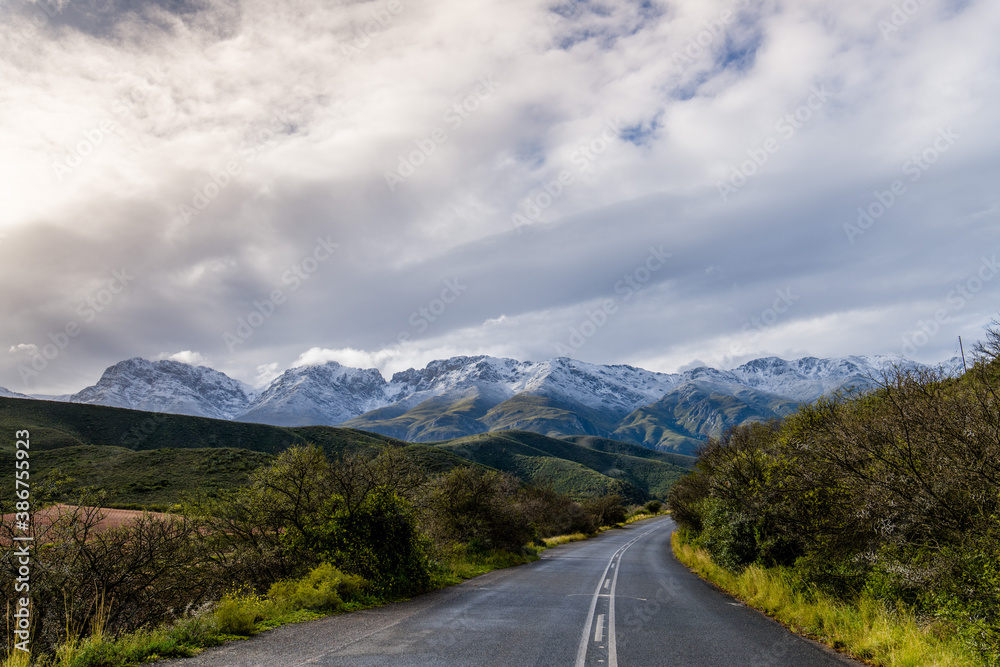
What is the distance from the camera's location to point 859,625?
369 inches

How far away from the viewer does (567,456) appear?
19525 centimetres

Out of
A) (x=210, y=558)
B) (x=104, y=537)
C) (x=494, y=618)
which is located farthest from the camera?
(x=210, y=558)

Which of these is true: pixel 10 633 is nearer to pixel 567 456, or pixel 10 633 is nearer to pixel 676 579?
pixel 676 579

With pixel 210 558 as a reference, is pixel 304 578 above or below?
below

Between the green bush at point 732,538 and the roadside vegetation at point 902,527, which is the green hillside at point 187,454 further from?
the roadside vegetation at point 902,527

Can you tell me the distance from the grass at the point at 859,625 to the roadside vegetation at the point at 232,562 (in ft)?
31.0

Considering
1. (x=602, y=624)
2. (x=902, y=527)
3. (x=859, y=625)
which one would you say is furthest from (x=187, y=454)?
(x=902, y=527)

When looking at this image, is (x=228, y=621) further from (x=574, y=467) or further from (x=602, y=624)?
(x=574, y=467)

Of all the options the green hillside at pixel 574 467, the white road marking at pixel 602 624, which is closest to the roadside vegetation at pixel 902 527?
the white road marking at pixel 602 624

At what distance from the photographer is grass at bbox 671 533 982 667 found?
7.57 metres

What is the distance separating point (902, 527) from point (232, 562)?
14.3m

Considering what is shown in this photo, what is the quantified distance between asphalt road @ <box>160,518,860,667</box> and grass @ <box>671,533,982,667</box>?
0.46 metres

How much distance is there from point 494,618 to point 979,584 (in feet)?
27.1

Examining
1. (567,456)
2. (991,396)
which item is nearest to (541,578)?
(991,396)
